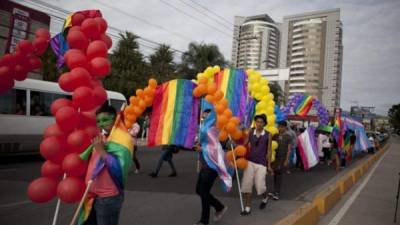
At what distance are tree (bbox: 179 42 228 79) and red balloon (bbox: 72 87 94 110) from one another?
106ft

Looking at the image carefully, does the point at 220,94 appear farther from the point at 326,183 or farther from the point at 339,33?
the point at 339,33

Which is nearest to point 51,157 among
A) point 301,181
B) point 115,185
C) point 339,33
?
point 115,185

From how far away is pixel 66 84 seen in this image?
13.4 ft

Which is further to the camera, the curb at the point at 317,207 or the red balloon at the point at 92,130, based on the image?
the curb at the point at 317,207

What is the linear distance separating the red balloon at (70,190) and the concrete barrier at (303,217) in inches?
112

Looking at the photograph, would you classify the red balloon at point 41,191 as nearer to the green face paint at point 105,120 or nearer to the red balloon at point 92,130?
the red balloon at point 92,130

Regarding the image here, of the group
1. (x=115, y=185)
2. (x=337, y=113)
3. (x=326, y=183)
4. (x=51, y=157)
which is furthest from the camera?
(x=337, y=113)

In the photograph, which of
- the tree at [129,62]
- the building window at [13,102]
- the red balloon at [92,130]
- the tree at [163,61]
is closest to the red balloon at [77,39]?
the red balloon at [92,130]

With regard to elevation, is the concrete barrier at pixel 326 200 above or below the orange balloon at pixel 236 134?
below

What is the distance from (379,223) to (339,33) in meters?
141

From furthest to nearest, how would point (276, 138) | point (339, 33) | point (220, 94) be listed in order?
point (339, 33)
point (276, 138)
point (220, 94)

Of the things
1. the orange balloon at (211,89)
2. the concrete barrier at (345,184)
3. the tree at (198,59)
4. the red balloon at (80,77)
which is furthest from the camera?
the tree at (198,59)

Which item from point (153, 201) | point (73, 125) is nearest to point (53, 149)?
point (73, 125)

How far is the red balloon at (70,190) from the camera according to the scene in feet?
11.5
